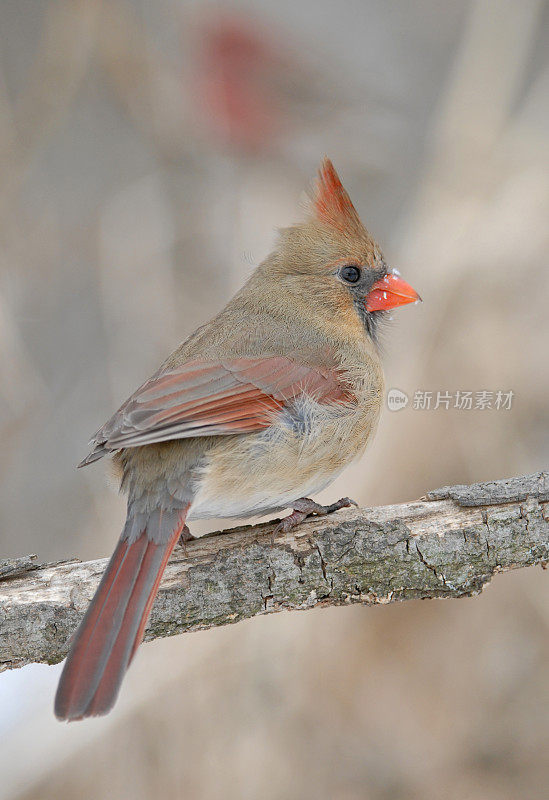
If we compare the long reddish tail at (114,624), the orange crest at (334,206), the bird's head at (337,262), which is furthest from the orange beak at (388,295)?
the long reddish tail at (114,624)

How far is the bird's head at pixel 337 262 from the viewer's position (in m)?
2.92

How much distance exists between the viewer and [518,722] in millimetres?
3354

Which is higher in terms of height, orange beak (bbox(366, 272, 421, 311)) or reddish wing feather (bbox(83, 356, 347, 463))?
orange beak (bbox(366, 272, 421, 311))

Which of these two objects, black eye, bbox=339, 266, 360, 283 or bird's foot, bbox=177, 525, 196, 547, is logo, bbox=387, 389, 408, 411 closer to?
black eye, bbox=339, 266, 360, 283

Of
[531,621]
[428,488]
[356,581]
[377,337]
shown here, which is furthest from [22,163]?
[531,621]

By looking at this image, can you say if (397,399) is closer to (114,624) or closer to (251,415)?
(251,415)

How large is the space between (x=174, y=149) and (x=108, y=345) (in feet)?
3.41

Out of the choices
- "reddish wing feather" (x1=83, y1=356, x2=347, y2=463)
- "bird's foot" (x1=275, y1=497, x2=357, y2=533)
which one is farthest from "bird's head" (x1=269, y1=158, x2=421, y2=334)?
"bird's foot" (x1=275, y1=497, x2=357, y2=533)

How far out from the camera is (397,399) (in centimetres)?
348

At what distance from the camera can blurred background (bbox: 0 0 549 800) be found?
3184 mm

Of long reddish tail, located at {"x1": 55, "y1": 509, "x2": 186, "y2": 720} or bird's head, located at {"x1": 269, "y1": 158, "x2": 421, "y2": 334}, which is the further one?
bird's head, located at {"x1": 269, "y1": 158, "x2": 421, "y2": 334}

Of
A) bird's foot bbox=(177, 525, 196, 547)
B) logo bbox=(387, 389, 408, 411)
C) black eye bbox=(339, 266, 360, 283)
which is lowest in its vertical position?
bird's foot bbox=(177, 525, 196, 547)

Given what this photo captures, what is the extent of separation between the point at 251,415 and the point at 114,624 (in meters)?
0.65

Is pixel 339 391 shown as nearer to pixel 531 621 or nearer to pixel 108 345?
pixel 531 621
